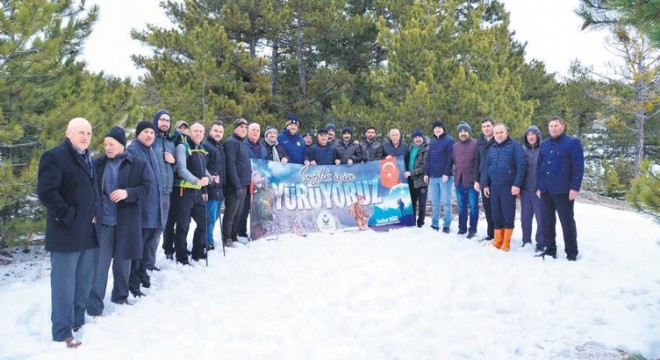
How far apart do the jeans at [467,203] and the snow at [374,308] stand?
986mm

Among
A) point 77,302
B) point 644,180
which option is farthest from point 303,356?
point 644,180

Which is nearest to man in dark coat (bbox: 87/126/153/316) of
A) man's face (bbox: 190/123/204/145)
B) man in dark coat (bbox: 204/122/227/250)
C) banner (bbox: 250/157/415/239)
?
man's face (bbox: 190/123/204/145)

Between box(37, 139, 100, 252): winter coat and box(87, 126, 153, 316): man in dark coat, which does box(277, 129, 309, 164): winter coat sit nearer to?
box(87, 126, 153, 316): man in dark coat

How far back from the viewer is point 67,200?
3.71 meters

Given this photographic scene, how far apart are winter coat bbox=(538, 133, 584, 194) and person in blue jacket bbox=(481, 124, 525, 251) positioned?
0.47 metres

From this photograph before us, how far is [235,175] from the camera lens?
713 cm

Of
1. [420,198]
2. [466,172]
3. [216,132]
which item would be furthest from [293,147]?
[466,172]

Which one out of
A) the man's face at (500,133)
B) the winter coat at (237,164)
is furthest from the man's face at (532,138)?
the winter coat at (237,164)

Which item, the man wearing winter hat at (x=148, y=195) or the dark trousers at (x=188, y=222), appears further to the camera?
the dark trousers at (x=188, y=222)

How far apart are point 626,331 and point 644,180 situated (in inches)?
61.5

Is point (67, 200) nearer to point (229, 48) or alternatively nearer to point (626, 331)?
point (626, 331)

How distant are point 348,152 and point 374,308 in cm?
493

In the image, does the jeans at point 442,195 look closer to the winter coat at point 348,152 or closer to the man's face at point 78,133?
the winter coat at point 348,152

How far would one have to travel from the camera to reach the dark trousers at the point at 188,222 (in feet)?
19.7
